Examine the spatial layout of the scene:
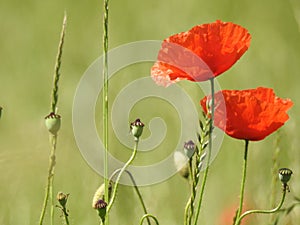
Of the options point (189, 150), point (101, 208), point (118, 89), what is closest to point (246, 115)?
point (189, 150)

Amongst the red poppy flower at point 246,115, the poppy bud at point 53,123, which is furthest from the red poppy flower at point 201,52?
the poppy bud at point 53,123

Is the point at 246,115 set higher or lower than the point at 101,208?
higher

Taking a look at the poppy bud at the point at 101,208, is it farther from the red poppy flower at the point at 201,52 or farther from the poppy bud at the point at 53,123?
the red poppy flower at the point at 201,52

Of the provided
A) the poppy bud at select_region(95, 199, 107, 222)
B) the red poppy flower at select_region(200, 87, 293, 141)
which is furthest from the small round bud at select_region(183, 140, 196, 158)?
the poppy bud at select_region(95, 199, 107, 222)

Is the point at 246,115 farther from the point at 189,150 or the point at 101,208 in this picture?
the point at 101,208

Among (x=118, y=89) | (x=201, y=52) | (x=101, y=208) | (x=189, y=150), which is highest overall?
(x=118, y=89)

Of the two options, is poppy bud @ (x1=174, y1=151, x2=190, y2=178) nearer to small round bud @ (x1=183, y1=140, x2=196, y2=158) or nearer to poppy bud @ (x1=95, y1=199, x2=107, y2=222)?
small round bud @ (x1=183, y1=140, x2=196, y2=158)
